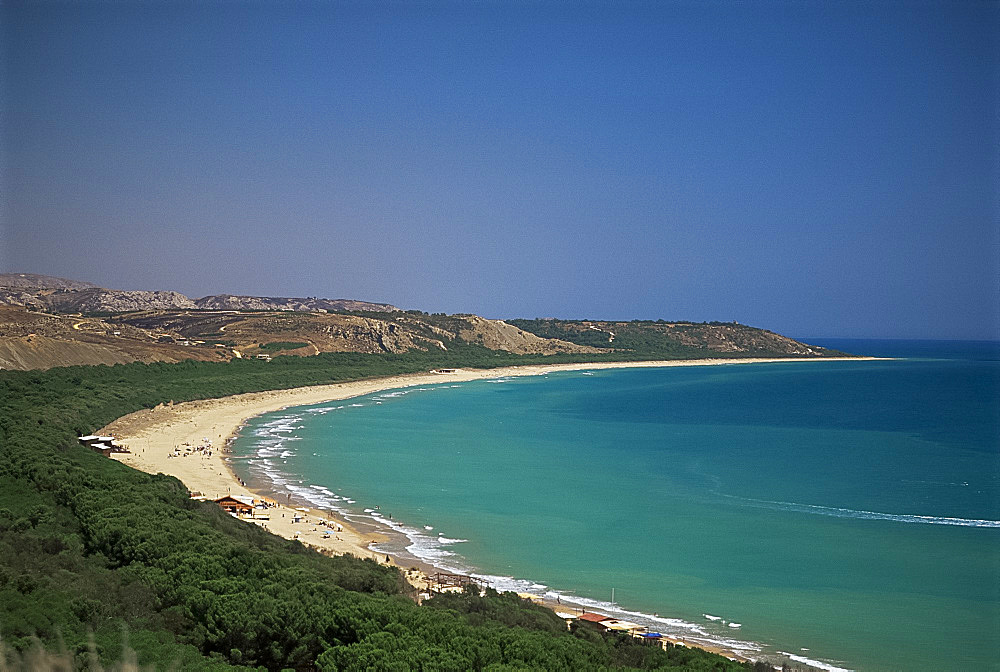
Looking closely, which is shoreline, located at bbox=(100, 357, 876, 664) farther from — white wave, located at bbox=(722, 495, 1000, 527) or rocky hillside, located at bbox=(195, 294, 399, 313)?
rocky hillside, located at bbox=(195, 294, 399, 313)

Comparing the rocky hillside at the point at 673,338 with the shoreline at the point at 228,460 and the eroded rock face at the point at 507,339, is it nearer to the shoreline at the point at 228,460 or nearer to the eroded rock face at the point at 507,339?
the eroded rock face at the point at 507,339

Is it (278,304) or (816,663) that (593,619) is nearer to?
(816,663)

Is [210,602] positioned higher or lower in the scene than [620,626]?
higher

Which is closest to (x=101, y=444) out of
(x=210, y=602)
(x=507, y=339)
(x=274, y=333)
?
(x=210, y=602)

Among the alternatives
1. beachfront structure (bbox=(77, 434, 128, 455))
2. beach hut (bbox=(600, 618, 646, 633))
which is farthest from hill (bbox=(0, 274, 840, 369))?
beach hut (bbox=(600, 618, 646, 633))

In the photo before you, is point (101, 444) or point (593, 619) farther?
point (101, 444)

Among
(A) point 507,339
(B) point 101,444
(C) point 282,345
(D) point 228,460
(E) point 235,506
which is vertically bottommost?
(D) point 228,460
